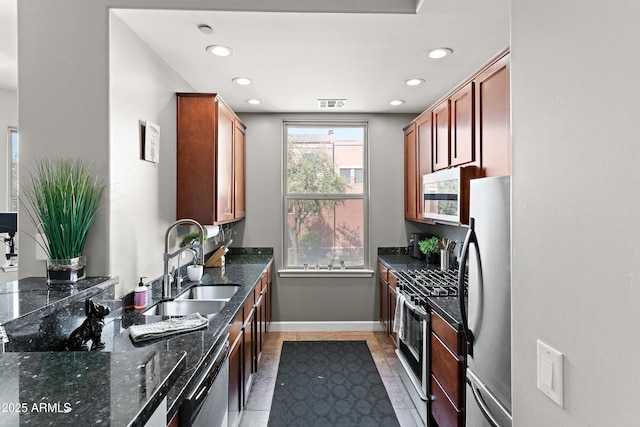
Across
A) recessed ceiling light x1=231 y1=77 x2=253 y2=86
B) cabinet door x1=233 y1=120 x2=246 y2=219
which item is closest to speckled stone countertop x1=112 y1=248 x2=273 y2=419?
cabinet door x1=233 y1=120 x2=246 y2=219

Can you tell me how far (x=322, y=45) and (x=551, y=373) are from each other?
2206 millimetres

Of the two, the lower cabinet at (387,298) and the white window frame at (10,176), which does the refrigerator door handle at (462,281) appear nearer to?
the lower cabinet at (387,298)

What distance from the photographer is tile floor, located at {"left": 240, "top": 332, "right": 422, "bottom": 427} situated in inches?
98.3

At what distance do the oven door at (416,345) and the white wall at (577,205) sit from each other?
1.43 m

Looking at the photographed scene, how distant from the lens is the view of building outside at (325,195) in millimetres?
4359

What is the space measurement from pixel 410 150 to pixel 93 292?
10.8 ft

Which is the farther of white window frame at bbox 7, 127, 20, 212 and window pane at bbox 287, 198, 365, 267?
window pane at bbox 287, 198, 365, 267

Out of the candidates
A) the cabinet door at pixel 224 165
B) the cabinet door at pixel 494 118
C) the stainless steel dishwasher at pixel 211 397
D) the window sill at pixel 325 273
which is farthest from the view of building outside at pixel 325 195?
the stainless steel dishwasher at pixel 211 397

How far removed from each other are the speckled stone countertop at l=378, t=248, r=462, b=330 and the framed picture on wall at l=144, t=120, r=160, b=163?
2.07 m

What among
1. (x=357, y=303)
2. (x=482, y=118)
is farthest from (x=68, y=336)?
(x=357, y=303)

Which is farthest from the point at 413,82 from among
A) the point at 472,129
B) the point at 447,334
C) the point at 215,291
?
the point at 215,291

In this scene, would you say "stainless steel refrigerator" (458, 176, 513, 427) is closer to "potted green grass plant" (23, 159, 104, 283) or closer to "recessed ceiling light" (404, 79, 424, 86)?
"recessed ceiling light" (404, 79, 424, 86)

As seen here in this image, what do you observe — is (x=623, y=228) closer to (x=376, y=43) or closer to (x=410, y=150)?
(x=376, y=43)

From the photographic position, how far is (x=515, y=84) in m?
0.97
